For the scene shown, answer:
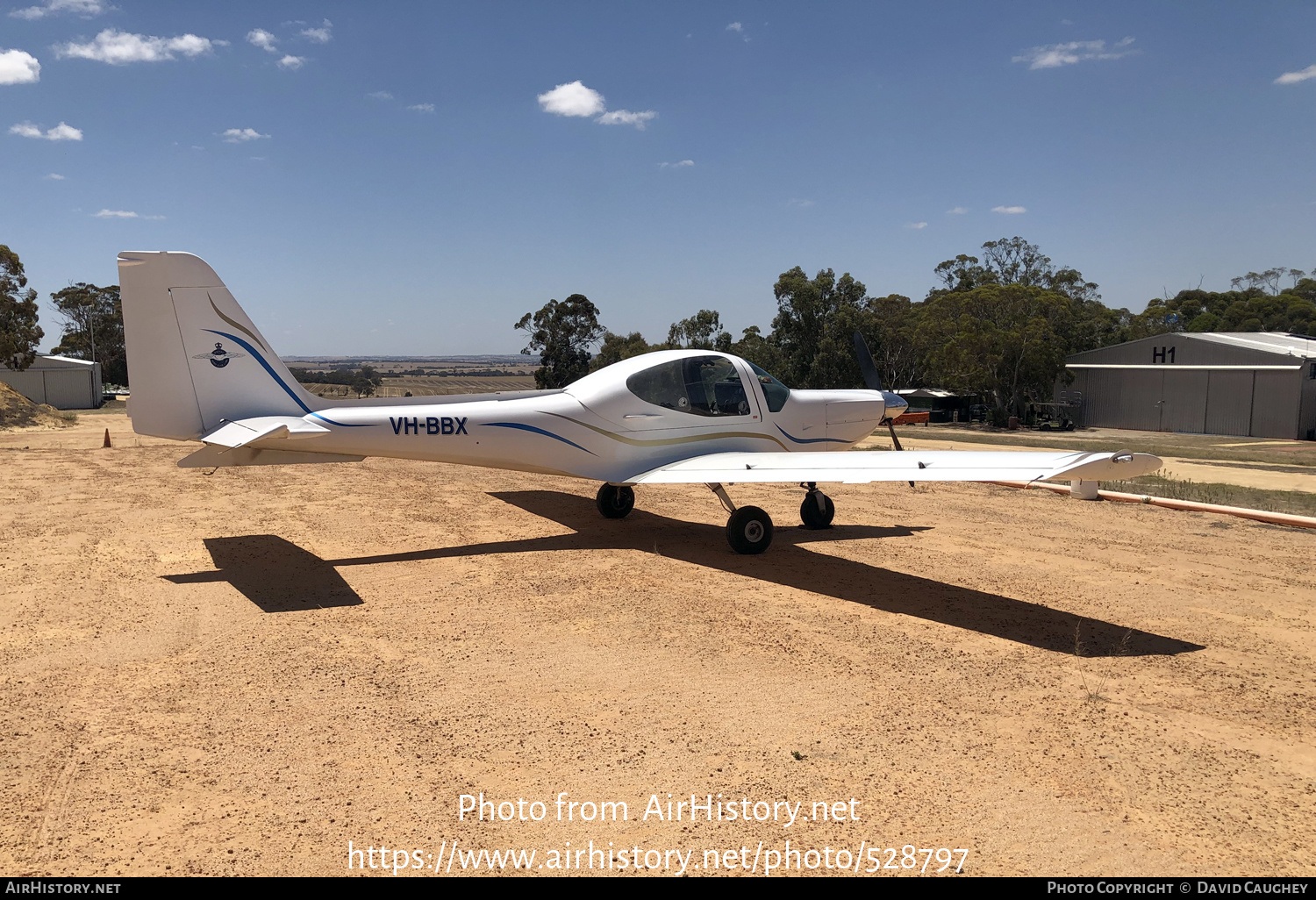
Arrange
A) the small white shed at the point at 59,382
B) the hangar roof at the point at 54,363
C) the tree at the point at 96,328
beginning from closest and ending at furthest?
the small white shed at the point at 59,382 < the hangar roof at the point at 54,363 < the tree at the point at 96,328

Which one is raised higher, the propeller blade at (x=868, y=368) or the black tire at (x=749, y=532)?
the propeller blade at (x=868, y=368)

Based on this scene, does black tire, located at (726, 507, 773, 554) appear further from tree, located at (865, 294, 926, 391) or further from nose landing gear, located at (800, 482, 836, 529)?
tree, located at (865, 294, 926, 391)

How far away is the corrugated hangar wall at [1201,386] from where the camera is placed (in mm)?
37906


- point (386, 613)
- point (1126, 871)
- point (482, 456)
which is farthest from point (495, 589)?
point (1126, 871)

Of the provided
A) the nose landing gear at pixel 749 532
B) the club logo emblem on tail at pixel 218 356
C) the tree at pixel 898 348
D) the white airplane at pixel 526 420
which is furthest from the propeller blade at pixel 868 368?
the tree at pixel 898 348

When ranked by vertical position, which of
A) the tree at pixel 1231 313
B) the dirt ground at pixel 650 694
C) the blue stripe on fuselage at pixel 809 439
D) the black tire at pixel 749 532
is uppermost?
the tree at pixel 1231 313

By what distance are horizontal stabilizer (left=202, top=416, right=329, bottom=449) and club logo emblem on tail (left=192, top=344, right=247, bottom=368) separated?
0.68 meters

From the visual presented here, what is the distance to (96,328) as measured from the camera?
2788 inches

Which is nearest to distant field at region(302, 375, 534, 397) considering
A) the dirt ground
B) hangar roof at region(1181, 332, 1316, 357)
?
the dirt ground

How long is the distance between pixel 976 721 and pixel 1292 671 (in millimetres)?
2878

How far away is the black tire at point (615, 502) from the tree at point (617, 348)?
44.7 meters

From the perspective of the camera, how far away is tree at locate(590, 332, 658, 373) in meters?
58.0

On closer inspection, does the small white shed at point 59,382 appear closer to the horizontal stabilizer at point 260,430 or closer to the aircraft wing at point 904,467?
the horizontal stabilizer at point 260,430

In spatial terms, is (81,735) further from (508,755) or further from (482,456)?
Answer: (482,456)
